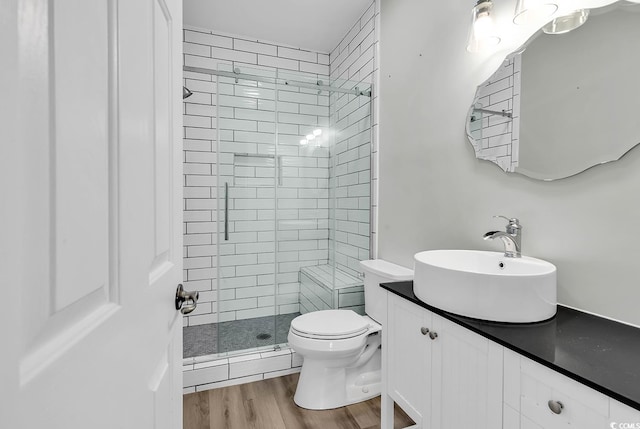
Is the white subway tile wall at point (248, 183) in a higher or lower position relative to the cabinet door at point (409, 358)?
higher

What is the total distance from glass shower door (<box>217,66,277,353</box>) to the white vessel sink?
1.42 meters

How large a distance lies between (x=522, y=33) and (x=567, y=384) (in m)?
1.31

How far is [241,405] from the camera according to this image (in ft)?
6.05

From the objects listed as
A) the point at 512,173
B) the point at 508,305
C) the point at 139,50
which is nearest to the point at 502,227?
the point at 512,173

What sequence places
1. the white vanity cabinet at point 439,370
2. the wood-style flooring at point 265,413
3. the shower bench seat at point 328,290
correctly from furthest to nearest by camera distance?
the shower bench seat at point 328,290, the wood-style flooring at point 265,413, the white vanity cabinet at point 439,370

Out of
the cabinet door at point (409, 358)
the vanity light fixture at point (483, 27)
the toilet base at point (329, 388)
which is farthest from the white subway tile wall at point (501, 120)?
the toilet base at point (329, 388)

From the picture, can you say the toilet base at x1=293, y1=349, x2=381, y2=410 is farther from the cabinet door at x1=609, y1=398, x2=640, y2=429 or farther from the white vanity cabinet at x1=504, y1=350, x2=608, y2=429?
the cabinet door at x1=609, y1=398, x2=640, y2=429

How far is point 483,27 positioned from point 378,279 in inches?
56.3

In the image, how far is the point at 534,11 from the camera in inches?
47.3

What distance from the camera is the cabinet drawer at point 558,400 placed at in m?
0.68

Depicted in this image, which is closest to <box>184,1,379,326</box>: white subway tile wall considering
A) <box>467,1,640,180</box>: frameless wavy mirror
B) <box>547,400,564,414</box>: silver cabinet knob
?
<box>467,1,640,180</box>: frameless wavy mirror

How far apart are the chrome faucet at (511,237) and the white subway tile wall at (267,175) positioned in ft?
3.87

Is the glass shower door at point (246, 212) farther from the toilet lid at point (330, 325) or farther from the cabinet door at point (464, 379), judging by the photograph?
the cabinet door at point (464, 379)

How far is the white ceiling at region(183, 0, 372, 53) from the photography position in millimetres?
2389
